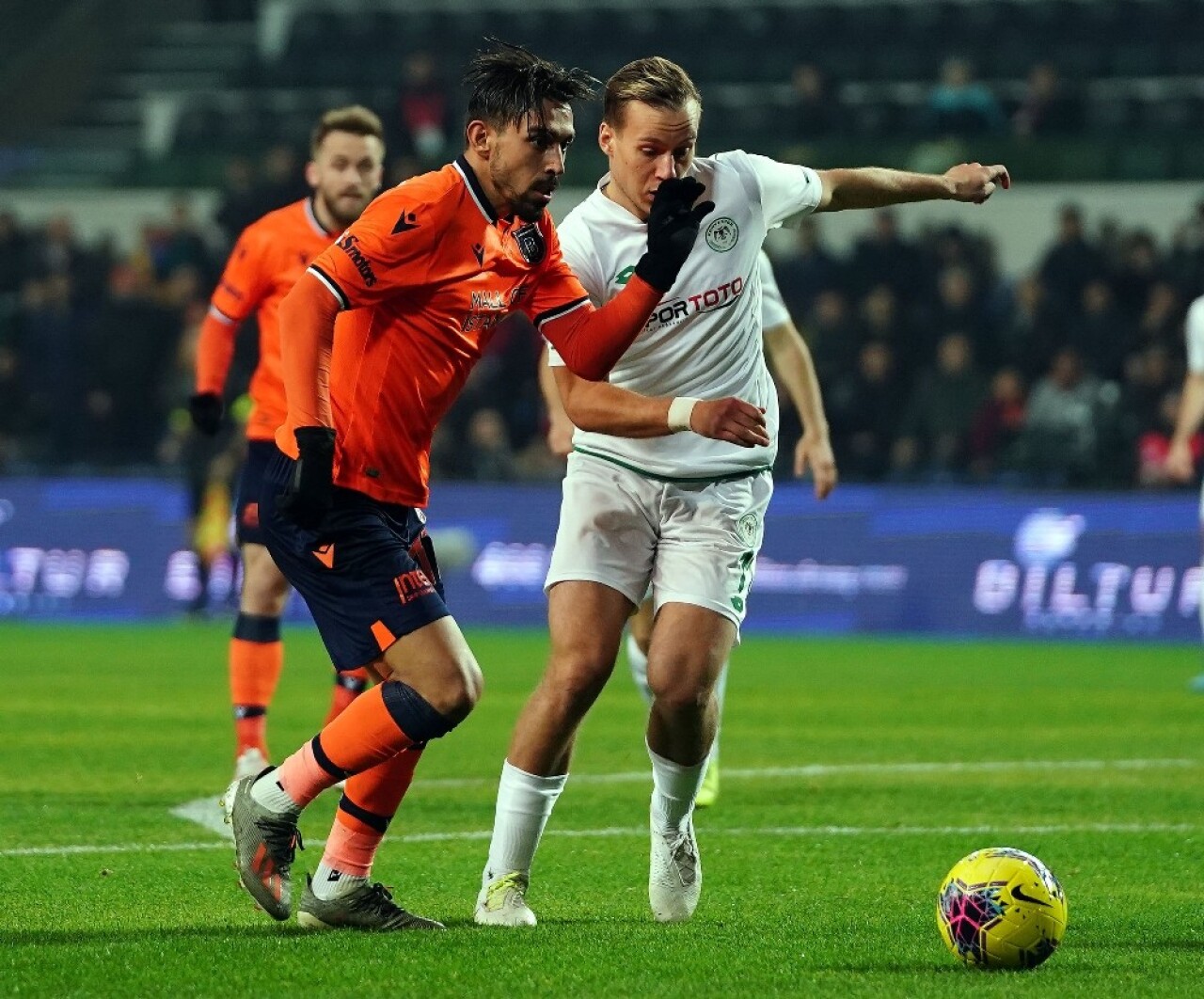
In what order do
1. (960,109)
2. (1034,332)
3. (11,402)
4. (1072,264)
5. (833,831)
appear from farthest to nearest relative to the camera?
(960,109)
(11,402)
(1072,264)
(1034,332)
(833,831)

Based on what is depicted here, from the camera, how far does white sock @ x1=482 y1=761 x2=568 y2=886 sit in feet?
18.4

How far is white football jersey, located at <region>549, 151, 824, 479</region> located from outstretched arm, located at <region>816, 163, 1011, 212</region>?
77 mm

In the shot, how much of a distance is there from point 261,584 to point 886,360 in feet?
35.7

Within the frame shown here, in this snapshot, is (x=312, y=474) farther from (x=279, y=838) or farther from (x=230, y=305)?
(x=230, y=305)

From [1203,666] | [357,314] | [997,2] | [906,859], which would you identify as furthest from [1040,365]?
[357,314]

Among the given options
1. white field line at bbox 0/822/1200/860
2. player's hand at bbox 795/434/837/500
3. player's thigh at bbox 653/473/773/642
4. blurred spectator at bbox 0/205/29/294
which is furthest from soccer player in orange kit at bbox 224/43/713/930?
blurred spectator at bbox 0/205/29/294

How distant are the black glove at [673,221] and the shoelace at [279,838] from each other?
1.67 metres

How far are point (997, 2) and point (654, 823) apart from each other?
1919 centimetres

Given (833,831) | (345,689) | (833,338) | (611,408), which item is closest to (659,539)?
(611,408)

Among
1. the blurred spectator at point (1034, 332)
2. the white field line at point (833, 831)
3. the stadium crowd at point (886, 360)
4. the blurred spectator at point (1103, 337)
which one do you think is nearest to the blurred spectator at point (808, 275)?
the stadium crowd at point (886, 360)

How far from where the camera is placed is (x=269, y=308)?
8602 millimetres

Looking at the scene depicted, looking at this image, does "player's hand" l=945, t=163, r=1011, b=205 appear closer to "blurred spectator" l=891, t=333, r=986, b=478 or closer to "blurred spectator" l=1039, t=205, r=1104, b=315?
"blurred spectator" l=891, t=333, r=986, b=478

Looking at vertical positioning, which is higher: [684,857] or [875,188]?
[875,188]

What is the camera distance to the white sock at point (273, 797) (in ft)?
17.8
